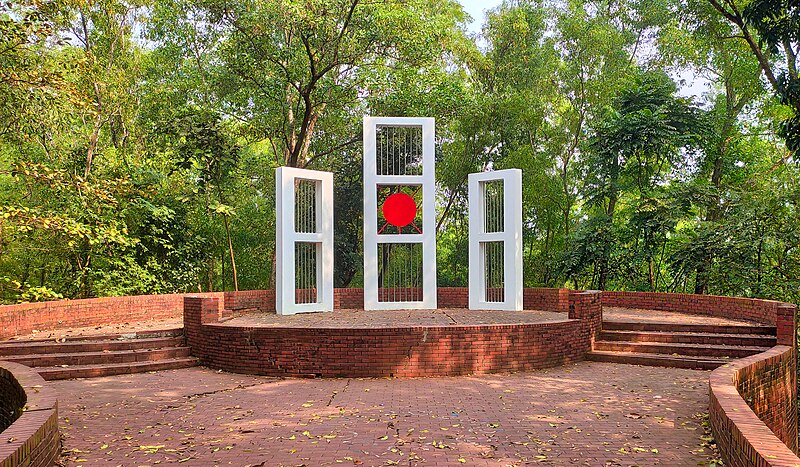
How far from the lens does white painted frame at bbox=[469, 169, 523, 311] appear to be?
1343 cm

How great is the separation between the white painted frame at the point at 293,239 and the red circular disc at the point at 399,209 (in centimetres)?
126

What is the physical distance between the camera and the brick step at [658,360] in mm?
9312

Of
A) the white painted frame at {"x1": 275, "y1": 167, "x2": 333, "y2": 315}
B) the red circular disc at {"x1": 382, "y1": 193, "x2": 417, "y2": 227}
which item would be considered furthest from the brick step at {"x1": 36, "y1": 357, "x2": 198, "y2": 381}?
the red circular disc at {"x1": 382, "y1": 193, "x2": 417, "y2": 227}

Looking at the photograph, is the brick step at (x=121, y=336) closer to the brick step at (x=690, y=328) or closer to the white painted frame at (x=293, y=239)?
the white painted frame at (x=293, y=239)

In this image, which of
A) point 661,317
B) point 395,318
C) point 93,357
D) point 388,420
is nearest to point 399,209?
point 395,318

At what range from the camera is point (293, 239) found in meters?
12.8

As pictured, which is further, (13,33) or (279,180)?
(279,180)

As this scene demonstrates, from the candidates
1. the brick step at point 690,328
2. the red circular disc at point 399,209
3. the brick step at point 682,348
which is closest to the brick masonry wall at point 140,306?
the brick step at point 690,328

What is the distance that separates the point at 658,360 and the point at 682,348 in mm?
683

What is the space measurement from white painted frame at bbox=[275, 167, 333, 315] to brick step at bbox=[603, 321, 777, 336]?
578cm

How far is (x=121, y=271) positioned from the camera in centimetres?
1571

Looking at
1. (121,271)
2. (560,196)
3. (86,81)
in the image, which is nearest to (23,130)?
(86,81)

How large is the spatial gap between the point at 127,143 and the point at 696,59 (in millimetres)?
18292

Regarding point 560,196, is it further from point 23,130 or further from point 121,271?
point 23,130
